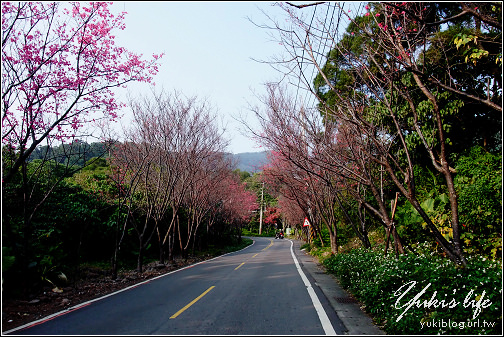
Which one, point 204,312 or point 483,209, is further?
point 483,209

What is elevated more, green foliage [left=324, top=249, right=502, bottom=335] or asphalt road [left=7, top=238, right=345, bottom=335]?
green foliage [left=324, top=249, right=502, bottom=335]

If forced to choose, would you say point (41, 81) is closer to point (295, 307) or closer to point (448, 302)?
point (295, 307)

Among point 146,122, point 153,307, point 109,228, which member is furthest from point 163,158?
point 153,307

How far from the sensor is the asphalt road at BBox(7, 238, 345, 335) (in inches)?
225

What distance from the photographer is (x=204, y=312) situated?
687cm

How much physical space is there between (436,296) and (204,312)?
13.8ft

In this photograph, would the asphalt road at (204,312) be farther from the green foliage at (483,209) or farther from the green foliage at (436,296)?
the green foliage at (483,209)

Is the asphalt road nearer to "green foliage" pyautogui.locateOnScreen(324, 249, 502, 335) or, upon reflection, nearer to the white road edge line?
the white road edge line

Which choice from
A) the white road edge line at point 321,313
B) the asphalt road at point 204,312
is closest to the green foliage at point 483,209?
the white road edge line at point 321,313

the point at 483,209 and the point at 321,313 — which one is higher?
the point at 483,209

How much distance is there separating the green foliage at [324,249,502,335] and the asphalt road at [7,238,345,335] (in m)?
0.89

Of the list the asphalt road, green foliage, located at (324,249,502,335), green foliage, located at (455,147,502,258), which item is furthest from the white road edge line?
green foliage, located at (455,147,502,258)

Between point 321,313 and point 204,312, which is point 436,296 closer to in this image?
point 321,313

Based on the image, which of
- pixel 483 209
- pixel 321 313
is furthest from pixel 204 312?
pixel 483 209
